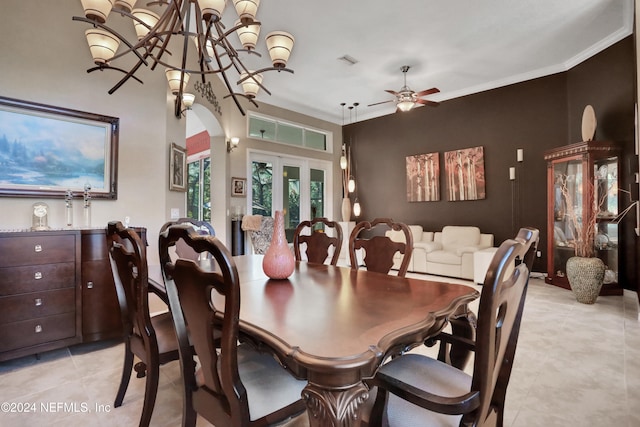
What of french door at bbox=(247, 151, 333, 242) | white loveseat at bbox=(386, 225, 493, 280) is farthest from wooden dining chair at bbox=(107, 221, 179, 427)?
french door at bbox=(247, 151, 333, 242)

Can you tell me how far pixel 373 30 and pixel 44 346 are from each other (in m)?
4.59

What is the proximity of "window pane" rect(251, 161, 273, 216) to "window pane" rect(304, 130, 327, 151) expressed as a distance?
124cm

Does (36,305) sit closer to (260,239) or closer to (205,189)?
(260,239)

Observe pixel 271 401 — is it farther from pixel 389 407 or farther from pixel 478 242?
pixel 478 242

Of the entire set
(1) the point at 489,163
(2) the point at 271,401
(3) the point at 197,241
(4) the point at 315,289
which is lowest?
(2) the point at 271,401

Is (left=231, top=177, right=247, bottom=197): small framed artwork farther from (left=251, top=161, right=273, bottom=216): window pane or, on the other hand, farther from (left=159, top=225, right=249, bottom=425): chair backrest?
(left=159, top=225, right=249, bottom=425): chair backrest

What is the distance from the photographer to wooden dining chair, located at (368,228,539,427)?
784mm

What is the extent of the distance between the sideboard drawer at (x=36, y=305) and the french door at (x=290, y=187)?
3783mm

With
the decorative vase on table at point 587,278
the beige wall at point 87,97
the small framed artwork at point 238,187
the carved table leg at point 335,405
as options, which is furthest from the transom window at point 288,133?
the carved table leg at point 335,405

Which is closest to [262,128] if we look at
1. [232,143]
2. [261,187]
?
[232,143]

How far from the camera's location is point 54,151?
9.09ft

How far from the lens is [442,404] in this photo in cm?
89

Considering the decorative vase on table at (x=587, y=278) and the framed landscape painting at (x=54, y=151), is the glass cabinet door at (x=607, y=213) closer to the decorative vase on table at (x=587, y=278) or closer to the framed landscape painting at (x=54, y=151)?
the decorative vase on table at (x=587, y=278)

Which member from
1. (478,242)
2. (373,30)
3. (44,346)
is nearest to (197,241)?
(44,346)
